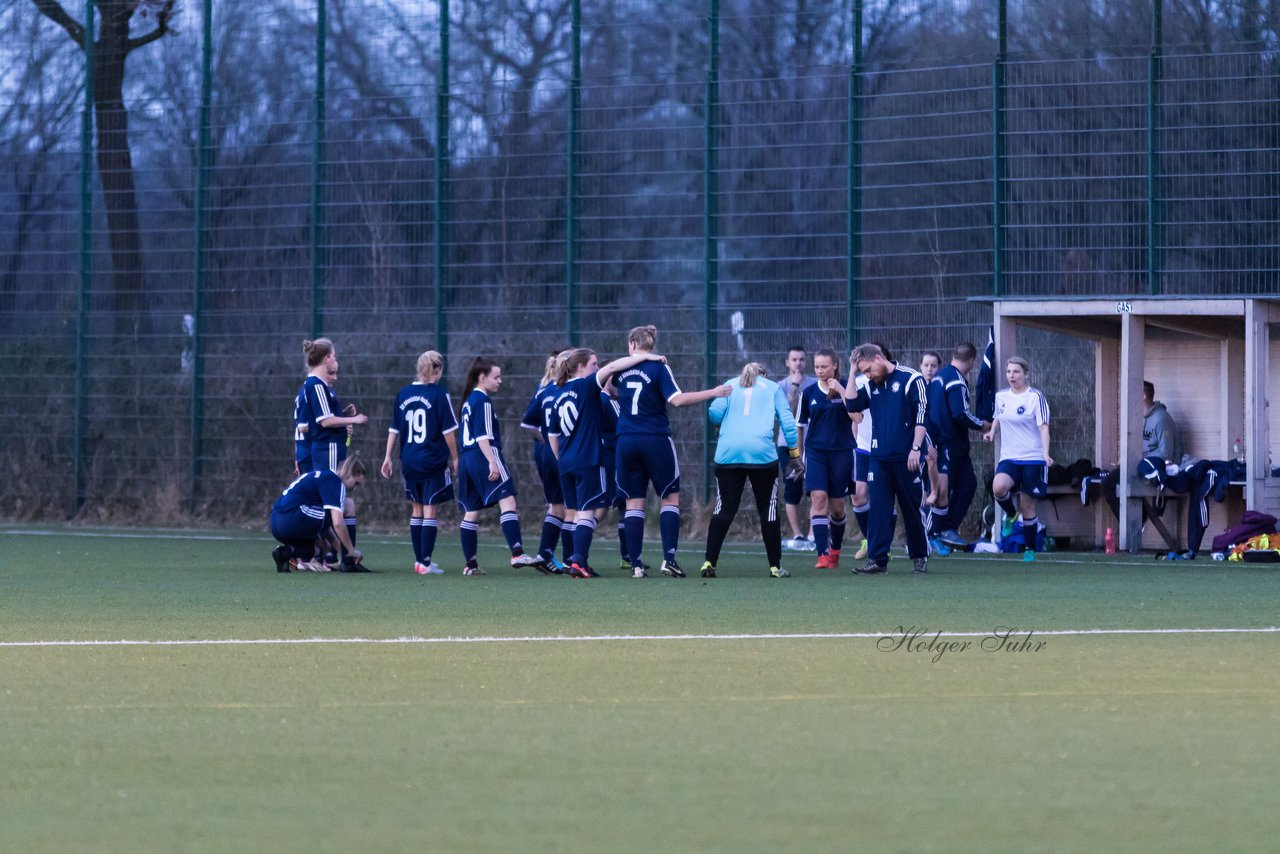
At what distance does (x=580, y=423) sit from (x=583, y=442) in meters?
0.16

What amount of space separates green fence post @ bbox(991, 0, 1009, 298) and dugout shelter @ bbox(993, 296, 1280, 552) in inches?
27.8

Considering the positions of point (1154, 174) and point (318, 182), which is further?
point (318, 182)

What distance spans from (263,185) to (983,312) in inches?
389

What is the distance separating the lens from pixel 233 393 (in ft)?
84.8

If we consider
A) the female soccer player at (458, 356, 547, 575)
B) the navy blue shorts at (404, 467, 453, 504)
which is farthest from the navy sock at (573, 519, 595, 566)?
the navy blue shorts at (404, 467, 453, 504)

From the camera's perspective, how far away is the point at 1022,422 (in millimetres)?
19797

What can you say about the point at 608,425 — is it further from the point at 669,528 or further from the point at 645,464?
the point at 669,528

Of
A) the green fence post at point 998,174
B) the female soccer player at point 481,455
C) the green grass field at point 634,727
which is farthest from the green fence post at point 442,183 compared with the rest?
the green grass field at point 634,727

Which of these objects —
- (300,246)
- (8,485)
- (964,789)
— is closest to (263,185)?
(300,246)

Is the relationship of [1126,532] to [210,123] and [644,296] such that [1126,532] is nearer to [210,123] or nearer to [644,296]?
[644,296]

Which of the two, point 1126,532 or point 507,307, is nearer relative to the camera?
point 1126,532

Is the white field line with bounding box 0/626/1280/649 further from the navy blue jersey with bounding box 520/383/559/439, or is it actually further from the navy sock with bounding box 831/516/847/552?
the navy sock with bounding box 831/516/847/552

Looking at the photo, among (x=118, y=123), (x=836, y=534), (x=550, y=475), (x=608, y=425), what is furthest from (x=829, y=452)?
(x=118, y=123)

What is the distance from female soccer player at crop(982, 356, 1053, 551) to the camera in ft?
64.6
